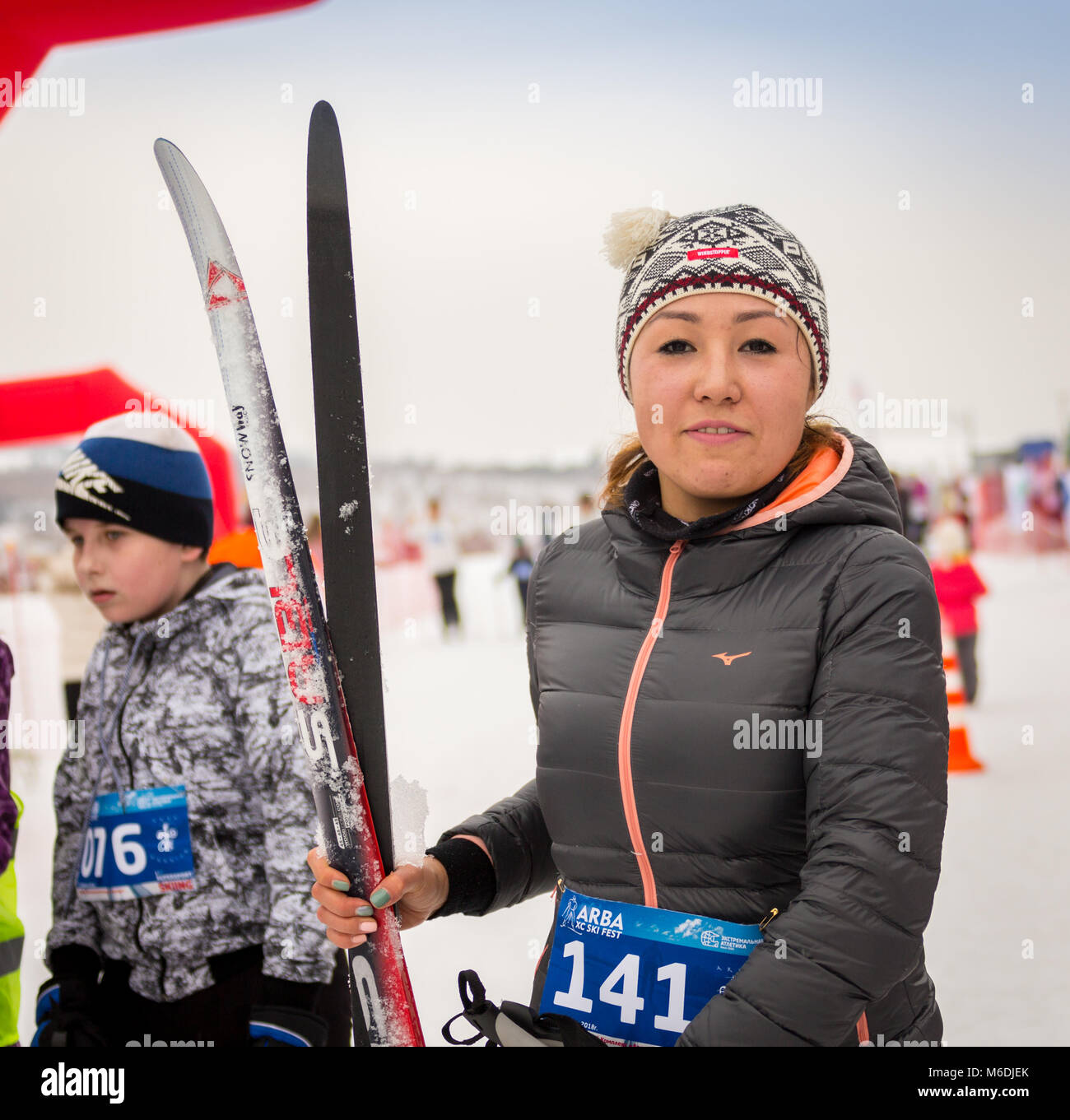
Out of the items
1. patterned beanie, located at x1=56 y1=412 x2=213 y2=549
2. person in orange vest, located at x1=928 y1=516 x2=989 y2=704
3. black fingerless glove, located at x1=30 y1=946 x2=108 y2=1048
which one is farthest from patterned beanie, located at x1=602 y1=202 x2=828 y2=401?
person in orange vest, located at x1=928 y1=516 x2=989 y2=704

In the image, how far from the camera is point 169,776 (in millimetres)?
1322

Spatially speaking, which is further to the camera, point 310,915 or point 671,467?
point 310,915

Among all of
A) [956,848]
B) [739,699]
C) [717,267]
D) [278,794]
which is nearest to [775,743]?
[739,699]

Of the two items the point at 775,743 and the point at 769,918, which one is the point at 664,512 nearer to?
the point at 775,743

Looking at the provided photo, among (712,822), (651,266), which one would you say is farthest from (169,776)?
(651,266)

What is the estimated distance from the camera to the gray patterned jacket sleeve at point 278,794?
3.97ft

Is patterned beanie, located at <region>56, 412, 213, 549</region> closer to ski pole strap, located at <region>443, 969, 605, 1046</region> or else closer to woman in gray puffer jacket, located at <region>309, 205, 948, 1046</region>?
woman in gray puffer jacket, located at <region>309, 205, 948, 1046</region>

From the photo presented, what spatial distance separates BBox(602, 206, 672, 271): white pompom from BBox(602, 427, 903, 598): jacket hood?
290 mm

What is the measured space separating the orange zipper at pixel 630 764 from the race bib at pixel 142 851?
0.74 m

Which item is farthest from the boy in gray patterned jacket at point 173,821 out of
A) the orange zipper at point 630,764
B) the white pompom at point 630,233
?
the white pompom at point 630,233

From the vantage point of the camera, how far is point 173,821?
4.29 feet

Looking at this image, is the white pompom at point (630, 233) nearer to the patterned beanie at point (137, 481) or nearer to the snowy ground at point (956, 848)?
the snowy ground at point (956, 848)
